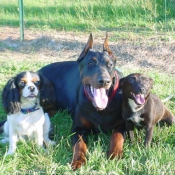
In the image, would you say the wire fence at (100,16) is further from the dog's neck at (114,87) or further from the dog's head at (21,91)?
the dog's head at (21,91)

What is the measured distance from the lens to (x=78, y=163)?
3.93 m

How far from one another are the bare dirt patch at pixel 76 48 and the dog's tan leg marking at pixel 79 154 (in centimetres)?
368

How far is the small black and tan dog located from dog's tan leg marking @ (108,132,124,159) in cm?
17

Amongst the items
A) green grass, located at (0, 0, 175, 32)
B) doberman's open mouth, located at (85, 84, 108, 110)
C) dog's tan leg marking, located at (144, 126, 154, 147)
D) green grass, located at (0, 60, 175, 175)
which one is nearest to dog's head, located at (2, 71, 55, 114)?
green grass, located at (0, 60, 175, 175)

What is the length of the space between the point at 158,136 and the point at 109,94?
29.2 inches

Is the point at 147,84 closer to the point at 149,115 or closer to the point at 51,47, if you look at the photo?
the point at 149,115

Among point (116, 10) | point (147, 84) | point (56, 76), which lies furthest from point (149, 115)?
point (116, 10)

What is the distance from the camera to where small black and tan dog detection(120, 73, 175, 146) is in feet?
13.7

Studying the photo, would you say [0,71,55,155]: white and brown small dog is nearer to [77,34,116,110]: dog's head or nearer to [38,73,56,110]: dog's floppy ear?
[38,73,56,110]: dog's floppy ear

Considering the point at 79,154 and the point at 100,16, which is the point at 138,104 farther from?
the point at 100,16

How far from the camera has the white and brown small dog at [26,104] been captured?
13.6 feet

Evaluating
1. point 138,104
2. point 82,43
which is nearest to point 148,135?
point 138,104

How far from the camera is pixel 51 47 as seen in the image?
9.54 m

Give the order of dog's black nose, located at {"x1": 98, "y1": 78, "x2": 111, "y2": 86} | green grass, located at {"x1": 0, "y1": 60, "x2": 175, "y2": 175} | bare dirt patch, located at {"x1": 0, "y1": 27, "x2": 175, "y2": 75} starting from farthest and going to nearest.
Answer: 1. bare dirt patch, located at {"x1": 0, "y1": 27, "x2": 175, "y2": 75}
2. dog's black nose, located at {"x1": 98, "y1": 78, "x2": 111, "y2": 86}
3. green grass, located at {"x1": 0, "y1": 60, "x2": 175, "y2": 175}
